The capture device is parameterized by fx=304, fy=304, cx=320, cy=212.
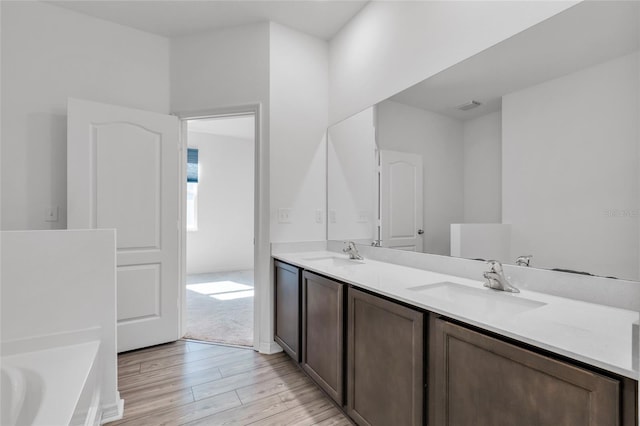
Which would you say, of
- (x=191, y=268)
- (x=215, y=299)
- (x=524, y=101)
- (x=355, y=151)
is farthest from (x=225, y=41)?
(x=191, y=268)

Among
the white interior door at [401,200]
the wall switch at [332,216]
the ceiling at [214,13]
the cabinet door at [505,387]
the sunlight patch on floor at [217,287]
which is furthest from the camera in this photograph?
the sunlight patch on floor at [217,287]

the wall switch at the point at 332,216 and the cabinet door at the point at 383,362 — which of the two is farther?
the wall switch at the point at 332,216

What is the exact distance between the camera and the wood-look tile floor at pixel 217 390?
1681 millimetres

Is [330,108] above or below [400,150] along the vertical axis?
above

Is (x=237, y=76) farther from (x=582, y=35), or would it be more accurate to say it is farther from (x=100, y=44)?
(x=582, y=35)

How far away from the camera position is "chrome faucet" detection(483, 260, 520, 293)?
1317mm

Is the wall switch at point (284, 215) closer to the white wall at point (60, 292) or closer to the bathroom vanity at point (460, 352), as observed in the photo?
the bathroom vanity at point (460, 352)

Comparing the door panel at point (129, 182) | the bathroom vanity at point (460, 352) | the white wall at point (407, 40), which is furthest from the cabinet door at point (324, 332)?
the door panel at point (129, 182)

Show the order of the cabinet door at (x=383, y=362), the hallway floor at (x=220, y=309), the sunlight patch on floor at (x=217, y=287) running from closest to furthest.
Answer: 1. the cabinet door at (x=383, y=362)
2. the hallway floor at (x=220, y=309)
3. the sunlight patch on floor at (x=217, y=287)

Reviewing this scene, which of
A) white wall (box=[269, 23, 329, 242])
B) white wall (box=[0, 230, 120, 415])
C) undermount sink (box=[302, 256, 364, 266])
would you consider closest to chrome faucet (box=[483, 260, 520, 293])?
undermount sink (box=[302, 256, 364, 266])

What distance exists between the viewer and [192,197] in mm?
5715

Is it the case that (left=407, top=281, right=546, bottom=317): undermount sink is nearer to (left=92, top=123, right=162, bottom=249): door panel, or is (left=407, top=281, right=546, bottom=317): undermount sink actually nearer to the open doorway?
(left=92, top=123, right=162, bottom=249): door panel

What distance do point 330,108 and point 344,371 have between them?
2194 mm

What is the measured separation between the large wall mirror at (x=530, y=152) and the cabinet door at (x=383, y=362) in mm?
618
